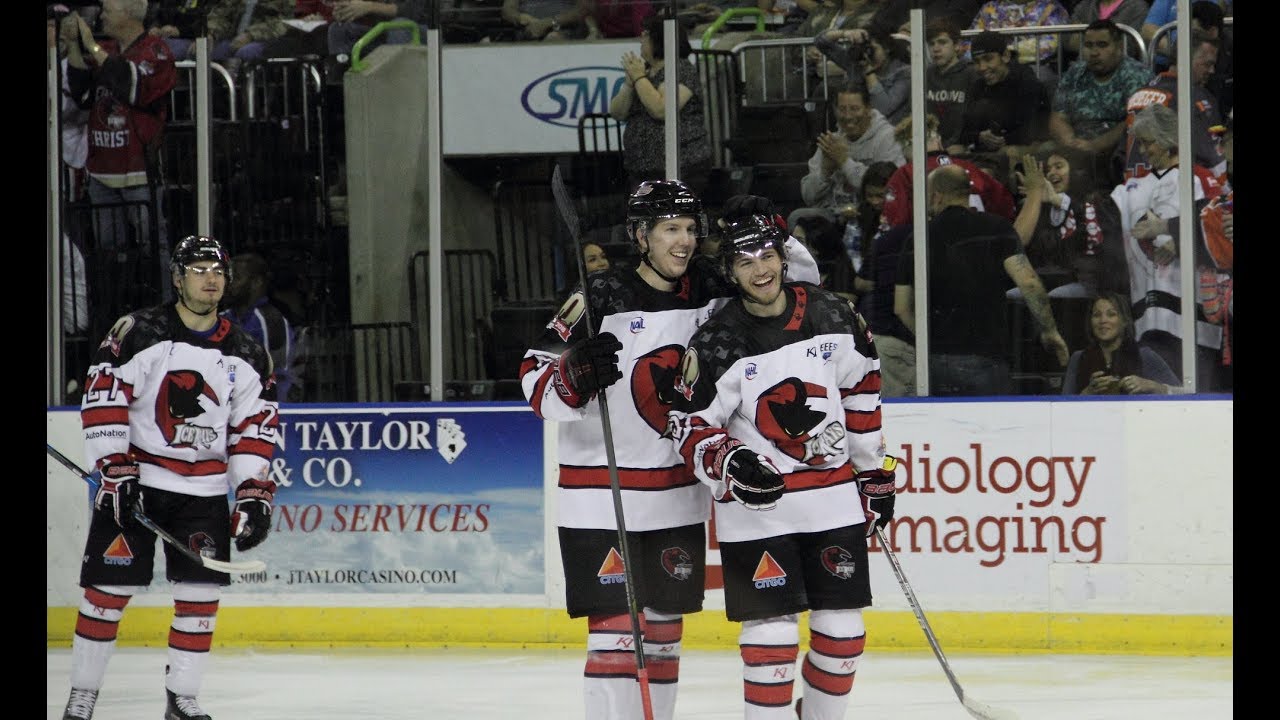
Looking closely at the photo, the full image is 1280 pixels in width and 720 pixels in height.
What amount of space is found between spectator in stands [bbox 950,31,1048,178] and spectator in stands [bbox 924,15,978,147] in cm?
4

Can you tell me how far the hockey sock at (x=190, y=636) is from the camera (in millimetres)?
4473

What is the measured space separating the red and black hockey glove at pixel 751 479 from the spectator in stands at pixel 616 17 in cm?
334

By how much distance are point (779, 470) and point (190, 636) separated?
6.38 ft

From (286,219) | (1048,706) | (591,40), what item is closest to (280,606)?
(286,219)

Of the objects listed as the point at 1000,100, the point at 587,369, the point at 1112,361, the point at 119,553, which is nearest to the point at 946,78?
the point at 1000,100

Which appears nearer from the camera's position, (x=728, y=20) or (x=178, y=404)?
(x=178, y=404)

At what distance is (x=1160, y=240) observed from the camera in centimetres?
576

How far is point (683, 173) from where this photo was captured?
621cm

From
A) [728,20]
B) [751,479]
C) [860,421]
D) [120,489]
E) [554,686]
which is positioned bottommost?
[554,686]

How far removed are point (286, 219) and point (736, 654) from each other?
98.0 inches

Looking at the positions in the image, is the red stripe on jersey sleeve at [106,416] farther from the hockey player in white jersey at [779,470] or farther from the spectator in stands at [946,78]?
the spectator in stands at [946,78]

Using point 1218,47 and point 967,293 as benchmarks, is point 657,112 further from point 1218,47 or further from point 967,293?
point 1218,47

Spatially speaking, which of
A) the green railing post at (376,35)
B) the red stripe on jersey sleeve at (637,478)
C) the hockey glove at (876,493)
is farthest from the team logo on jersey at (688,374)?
the green railing post at (376,35)

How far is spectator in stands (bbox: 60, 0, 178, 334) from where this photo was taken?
6547 mm
